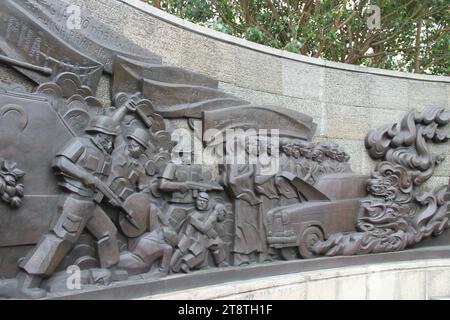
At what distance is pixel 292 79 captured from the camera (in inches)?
230

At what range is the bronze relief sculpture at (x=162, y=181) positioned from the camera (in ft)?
11.6

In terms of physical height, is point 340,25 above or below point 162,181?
above

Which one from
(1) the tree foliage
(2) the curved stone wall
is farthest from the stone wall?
(1) the tree foliage

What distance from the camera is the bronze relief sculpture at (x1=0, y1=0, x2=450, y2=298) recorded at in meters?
3.53

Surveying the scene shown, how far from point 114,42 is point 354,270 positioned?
12.9 ft

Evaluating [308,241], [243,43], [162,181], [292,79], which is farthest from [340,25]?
[162,181]

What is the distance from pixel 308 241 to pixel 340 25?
682cm

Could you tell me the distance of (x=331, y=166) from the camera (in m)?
5.68

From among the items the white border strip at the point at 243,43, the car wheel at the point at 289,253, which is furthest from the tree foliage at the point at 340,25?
the car wheel at the point at 289,253

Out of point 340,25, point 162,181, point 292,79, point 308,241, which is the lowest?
point 308,241

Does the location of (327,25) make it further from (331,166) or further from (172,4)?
(331,166)

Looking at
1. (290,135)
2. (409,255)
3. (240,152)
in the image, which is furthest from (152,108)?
(409,255)

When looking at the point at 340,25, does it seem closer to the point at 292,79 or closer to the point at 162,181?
the point at 292,79

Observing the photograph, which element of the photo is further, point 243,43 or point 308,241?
point 243,43
